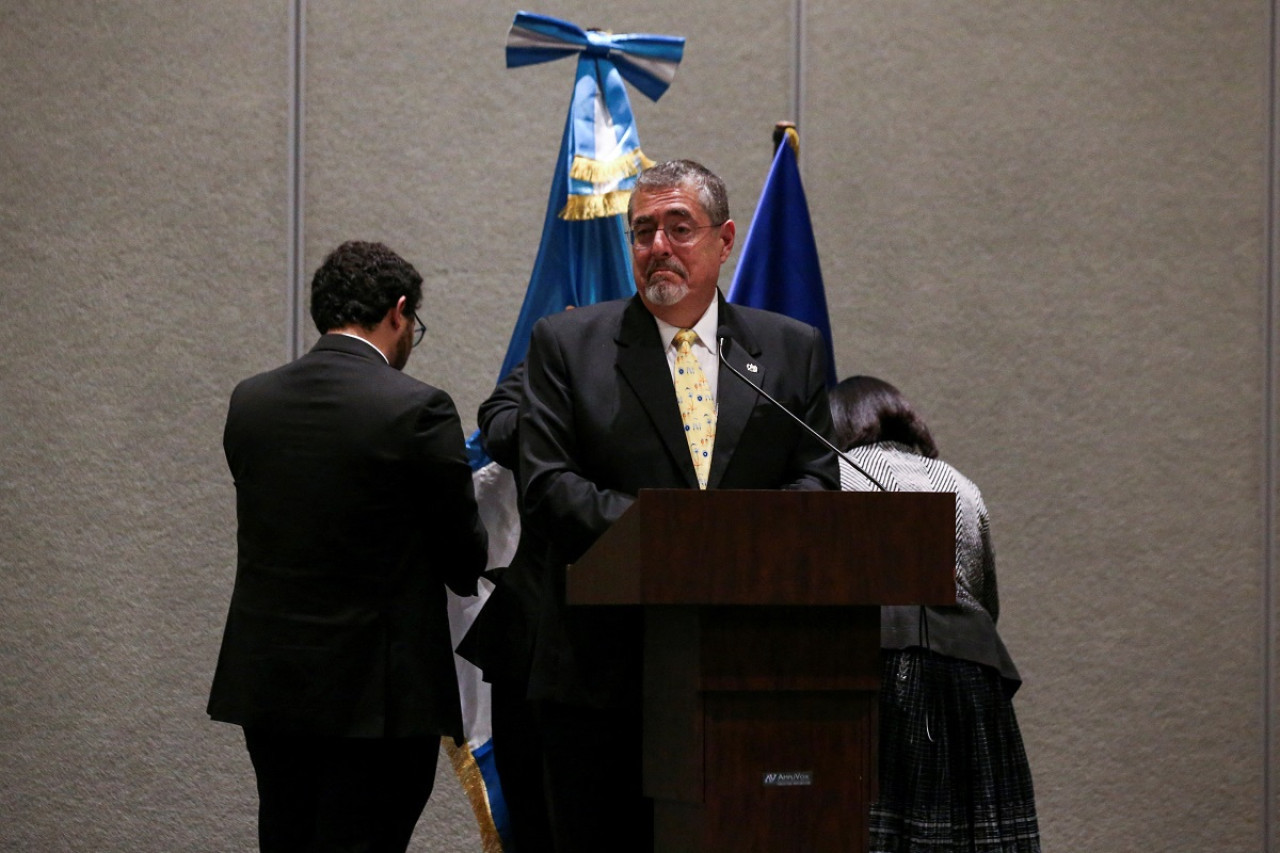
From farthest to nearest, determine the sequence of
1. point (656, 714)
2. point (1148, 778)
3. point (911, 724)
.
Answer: point (1148, 778) → point (911, 724) → point (656, 714)

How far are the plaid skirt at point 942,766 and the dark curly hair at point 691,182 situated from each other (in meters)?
1.12

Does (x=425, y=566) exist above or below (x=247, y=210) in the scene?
below

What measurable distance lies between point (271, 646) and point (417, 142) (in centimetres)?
199

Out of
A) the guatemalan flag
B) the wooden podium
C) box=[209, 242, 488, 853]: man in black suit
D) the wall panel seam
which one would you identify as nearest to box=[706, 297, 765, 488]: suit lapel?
the wooden podium

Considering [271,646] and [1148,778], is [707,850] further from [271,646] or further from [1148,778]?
[1148,778]

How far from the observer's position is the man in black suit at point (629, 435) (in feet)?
6.45

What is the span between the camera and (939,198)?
416cm

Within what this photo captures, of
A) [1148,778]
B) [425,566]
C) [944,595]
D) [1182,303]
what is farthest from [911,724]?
[1182,303]

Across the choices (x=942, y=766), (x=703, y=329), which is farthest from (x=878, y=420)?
(x=703, y=329)

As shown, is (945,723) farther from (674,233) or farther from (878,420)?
(674,233)

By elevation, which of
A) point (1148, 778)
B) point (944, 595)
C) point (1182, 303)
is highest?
point (1182, 303)

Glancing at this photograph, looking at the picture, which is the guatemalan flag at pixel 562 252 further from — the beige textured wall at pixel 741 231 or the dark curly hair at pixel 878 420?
the beige textured wall at pixel 741 231

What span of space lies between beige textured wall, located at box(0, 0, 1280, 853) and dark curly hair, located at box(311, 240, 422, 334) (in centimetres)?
131

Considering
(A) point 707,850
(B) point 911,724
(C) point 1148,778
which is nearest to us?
(A) point 707,850
